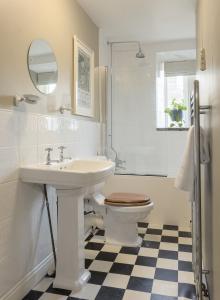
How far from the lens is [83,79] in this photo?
2.66 m

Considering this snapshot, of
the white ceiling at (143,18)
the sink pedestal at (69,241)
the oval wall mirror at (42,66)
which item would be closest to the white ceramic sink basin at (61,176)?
the sink pedestal at (69,241)

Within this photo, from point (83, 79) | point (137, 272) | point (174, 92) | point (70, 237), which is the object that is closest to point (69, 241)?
point (70, 237)

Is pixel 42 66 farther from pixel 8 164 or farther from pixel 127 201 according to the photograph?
pixel 127 201

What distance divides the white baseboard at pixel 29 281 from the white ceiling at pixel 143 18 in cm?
225

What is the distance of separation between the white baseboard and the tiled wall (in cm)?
3

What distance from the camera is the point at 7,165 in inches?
61.7

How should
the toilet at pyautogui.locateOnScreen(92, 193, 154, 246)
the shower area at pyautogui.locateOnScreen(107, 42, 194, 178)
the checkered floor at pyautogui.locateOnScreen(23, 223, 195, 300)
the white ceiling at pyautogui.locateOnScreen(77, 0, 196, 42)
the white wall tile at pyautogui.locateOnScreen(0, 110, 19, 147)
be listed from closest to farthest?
the white wall tile at pyautogui.locateOnScreen(0, 110, 19, 147), the checkered floor at pyautogui.locateOnScreen(23, 223, 195, 300), the toilet at pyautogui.locateOnScreen(92, 193, 154, 246), the white ceiling at pyautogui.locateOnScreen(77, 0, 196, 42), the shower area at pyautogui.locateOnScreen(107, 42, 194, 178)

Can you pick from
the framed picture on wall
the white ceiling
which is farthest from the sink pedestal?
the white ceiling

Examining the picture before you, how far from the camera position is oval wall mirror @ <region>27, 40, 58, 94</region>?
1819 millimetres

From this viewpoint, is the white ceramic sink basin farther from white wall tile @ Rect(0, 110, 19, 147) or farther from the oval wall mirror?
the oval wall mirror

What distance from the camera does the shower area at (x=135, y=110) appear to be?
3434 millimetres

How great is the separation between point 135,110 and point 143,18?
112 cm

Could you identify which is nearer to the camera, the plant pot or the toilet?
the toilet

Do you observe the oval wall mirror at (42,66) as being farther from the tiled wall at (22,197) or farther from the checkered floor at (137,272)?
the checkered floor at (137,272)
